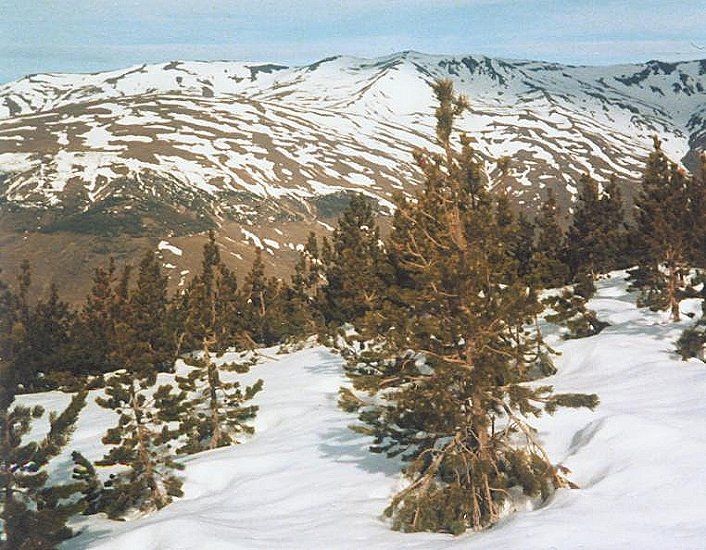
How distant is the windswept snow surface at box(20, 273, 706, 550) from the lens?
33.4 feet

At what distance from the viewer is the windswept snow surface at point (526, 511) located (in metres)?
10.2

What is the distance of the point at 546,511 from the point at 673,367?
12464mm

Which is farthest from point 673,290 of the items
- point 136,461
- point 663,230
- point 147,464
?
point 136,461

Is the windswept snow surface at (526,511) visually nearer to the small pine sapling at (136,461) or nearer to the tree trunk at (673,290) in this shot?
the small pine sapling at (136,461)

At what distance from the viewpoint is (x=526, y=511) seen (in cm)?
1266

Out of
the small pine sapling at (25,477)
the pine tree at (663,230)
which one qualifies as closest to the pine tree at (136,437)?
the small pine sapling at (25,477)

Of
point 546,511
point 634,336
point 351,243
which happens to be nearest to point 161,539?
point 546,511

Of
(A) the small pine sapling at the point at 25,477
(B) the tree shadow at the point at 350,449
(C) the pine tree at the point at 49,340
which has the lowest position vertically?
(C) the pine tree at the point at 49,340

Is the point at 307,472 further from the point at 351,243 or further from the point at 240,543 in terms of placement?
the point at 351,243

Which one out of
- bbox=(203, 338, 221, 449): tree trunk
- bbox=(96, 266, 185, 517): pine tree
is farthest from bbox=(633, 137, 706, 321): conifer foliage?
bbox=(96, 266, 185, 517): pine tree

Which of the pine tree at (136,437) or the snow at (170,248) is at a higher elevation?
the pine tree at (136,437)

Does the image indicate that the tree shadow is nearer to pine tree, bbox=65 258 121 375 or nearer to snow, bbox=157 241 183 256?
pine tree, bbox=65 258 121 375

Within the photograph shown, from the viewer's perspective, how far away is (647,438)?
13.4 m

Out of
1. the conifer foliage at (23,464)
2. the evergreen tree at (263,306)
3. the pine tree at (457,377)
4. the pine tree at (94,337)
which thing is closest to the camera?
the conifer foliage at (23,464)
